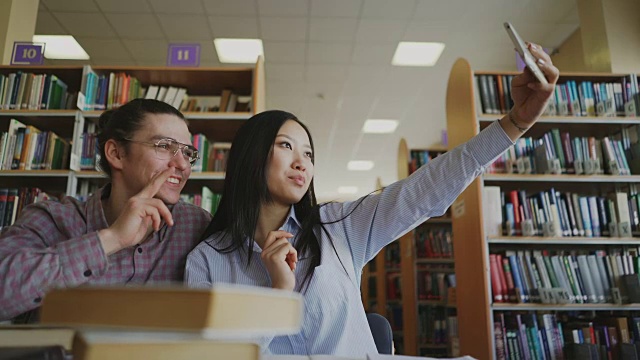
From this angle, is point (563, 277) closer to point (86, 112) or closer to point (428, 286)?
point (428, 286)

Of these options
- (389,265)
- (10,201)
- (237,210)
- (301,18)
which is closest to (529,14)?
(301,18)

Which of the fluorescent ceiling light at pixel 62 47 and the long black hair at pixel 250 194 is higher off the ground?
the fluorescent ceiling light at pixel 62 47

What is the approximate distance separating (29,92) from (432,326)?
411 cm

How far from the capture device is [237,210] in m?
1.28

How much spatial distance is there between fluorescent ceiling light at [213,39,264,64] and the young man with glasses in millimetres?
3846

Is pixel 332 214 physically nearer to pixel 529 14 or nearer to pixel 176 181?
pixel 176 181

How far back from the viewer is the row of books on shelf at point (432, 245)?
4.77 m

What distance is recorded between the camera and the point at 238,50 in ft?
17.4

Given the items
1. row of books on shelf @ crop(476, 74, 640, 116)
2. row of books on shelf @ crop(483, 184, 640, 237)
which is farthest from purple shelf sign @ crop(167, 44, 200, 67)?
row of books on shelf @ crop(483, 184, 640, 237)

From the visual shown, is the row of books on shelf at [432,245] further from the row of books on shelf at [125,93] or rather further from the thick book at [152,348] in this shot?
the thick book at [152,348]

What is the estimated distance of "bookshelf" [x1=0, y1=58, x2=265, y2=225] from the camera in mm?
3123

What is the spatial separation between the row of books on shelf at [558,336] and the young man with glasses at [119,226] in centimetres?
229

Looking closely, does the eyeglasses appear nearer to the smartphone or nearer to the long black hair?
the long black hair

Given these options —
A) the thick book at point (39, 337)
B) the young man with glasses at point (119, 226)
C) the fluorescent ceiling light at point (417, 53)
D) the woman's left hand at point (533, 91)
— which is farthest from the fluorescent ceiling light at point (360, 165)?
the thick book at point (39, 337)
